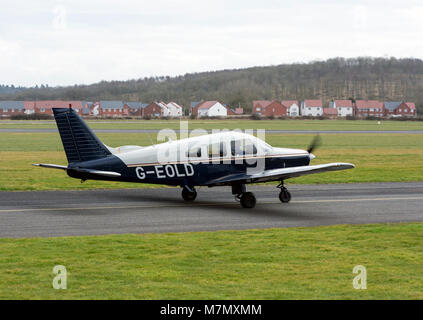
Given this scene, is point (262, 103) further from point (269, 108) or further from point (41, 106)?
point (41, 106)

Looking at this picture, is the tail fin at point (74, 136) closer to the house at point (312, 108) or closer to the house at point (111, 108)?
the house at point (111, 108)

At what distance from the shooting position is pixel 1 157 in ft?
134

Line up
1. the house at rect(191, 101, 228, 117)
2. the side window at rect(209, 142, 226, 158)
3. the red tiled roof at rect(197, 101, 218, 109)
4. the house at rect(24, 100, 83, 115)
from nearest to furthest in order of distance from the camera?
the side window at rect(209, 142, 226, 158)
the house at rect(191, 101, 228, 117)
the red tiled roof at rect(197, 101, 218, 109)
the house at rect(24, 100, 83, 115)

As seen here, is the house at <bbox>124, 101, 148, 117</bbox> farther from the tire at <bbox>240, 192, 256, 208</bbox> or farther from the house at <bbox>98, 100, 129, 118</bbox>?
the tire at <bbox>240, 192, 256, 208</bbox>

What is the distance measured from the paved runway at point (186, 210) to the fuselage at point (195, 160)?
1.03 metres

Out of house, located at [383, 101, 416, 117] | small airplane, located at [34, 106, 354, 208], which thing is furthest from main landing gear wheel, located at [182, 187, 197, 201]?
house, located at [383, 101, 416, 117]

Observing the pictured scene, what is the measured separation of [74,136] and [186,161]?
3.64 metres

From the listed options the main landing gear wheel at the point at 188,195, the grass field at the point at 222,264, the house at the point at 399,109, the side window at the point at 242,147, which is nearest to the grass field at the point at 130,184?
the main landing gear wheel at the point at 188,195

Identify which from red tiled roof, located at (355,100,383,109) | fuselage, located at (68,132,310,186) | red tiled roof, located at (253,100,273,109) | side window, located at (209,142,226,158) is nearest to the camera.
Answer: fuselage, located at (68,132,310,186)

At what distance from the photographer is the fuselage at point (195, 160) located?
18.7m

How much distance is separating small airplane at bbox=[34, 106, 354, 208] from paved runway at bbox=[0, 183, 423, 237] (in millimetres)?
939

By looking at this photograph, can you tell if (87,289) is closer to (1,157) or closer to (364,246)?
(364,246)

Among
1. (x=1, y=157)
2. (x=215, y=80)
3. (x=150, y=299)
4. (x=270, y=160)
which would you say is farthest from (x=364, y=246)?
(x=215, y=80)

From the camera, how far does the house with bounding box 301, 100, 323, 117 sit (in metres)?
186
